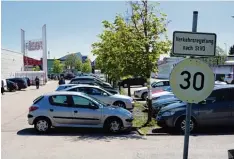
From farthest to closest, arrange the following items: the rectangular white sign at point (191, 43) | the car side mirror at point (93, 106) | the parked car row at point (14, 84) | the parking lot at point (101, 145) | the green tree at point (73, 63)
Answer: the green tree at point (73, 63) → the parked car row at point (14, 84) → the car side mirror at point (93, 106) → the parking lot at point (101, 145) → the rectangular white sign at point (191, 43)

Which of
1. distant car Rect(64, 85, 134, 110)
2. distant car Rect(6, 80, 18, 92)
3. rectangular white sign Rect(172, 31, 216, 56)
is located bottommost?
distant car Rect(6, 80, 18, 92)

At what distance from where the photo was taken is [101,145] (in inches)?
362

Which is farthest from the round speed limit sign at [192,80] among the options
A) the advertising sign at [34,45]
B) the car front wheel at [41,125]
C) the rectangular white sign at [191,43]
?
the advertising sign at [34,45]

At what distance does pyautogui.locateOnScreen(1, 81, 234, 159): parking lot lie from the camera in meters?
8.07

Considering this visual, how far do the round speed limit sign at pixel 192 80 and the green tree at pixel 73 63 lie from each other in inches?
4148

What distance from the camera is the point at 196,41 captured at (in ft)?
14.0

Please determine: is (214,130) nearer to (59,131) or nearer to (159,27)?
(159,27)

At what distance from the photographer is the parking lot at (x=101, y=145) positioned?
8.07 metres

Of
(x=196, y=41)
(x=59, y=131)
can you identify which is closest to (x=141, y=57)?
(x=59, y=131)

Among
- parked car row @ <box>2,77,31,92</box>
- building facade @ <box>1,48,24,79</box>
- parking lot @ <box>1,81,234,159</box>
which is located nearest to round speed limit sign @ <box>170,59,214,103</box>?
parking lot @ <box>1,81,234,159</box>

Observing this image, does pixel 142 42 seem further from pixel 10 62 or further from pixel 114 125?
pixel 10 62

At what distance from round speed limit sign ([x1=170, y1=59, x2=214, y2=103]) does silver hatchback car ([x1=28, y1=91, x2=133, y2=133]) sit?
6947 millimetres

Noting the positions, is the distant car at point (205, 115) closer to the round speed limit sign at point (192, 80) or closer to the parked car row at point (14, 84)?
the round speed limit sign at point (192, 80)

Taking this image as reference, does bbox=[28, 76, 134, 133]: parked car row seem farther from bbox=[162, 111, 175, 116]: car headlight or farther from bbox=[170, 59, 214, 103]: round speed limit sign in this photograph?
A: bbox=[170, 59, 214, 103]: round speed limit sign
